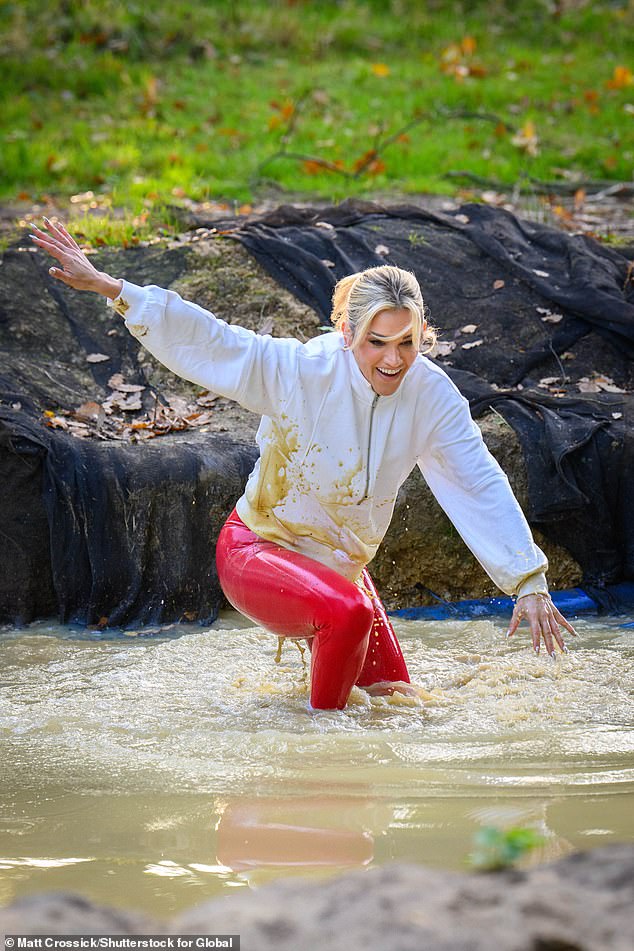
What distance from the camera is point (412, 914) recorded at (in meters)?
1.83

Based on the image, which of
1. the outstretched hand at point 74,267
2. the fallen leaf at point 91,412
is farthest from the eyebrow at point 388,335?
the fallen leaf at point 91,412

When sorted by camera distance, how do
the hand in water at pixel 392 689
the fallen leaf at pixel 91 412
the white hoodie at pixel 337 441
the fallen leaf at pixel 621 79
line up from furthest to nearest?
1. the fallen leaf at pixel 621 79
2. the fallen leaf at pixel 91 412
3. the hand in water at pixel 392 689
4. the white hoodie at pixel 337 441

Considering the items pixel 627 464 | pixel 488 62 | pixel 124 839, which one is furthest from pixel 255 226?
pixel 488 62

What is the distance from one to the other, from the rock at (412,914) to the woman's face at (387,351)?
263cm

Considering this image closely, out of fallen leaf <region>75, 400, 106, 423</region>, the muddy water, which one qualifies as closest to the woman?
the muddy water

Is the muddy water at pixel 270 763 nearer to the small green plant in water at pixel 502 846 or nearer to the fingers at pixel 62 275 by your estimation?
the small green plant in water at pixel 502 846

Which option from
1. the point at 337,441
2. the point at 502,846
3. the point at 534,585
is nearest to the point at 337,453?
the point at 337,441

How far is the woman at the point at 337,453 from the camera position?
Answer: 14.3 feet

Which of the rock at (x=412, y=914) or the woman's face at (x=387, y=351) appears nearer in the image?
the rock at (x=412, y=914)

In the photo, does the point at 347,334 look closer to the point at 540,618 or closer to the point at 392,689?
the point at 540,618

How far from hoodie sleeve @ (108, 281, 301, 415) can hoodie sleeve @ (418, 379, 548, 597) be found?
0.66 meters

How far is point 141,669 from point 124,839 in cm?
223

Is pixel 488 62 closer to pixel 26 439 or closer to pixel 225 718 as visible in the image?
pixel 26 439

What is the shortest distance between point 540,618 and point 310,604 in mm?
877
